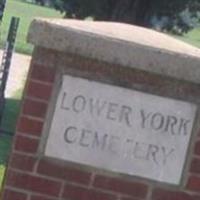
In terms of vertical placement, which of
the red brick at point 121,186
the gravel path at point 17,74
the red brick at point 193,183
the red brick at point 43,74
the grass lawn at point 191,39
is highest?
the grass lawn at point 191,39

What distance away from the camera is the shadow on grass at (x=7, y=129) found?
10.1 meters

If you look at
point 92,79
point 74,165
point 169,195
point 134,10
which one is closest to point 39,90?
point 92,79

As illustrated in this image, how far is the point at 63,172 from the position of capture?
4.29 metres

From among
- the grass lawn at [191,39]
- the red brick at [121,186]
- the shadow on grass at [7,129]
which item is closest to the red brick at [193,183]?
the red brick at [121,186]

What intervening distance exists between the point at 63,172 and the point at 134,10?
10515mm

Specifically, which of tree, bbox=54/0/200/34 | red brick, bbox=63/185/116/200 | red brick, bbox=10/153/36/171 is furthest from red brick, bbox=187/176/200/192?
tree, bbox=54/0/200/34

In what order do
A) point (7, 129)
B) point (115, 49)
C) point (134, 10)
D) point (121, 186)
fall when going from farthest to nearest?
point (134, 10)
point (7, 129)
point (121, 186)
point (115, 49)

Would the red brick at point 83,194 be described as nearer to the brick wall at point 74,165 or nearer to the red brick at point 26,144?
the brick wall at point 74,165

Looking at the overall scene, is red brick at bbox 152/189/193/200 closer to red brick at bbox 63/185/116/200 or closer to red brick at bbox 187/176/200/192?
red brick at bbox 187/176/200/192

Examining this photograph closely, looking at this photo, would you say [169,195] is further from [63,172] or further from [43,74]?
[43,74]

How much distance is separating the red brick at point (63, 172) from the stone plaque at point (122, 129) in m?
0.04

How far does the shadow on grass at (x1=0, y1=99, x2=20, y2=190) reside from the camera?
33.2ft

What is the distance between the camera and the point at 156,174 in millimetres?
4277

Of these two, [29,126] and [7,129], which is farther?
[7,129]
